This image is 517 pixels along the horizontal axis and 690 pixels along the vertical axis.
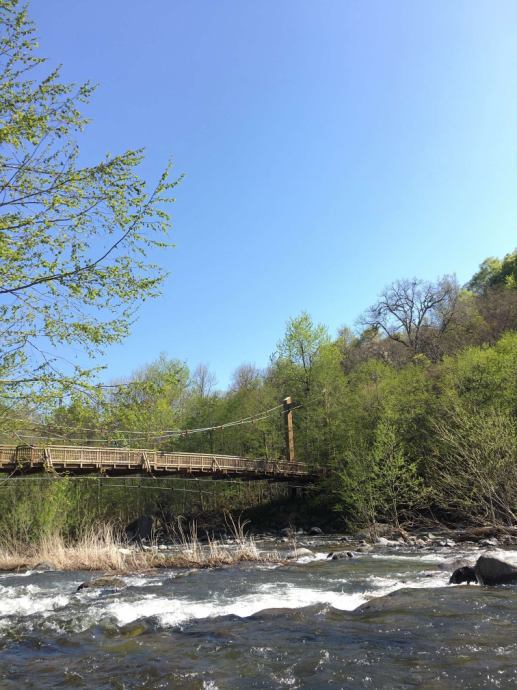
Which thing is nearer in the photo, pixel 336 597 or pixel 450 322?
pixel 336 597

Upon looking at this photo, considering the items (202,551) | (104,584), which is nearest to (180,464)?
(202,551)

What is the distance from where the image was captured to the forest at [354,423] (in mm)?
6473

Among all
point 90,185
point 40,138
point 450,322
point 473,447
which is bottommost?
point 473,447

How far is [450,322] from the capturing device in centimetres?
4062

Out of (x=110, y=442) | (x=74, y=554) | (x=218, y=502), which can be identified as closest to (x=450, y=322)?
(x=218, y=502)

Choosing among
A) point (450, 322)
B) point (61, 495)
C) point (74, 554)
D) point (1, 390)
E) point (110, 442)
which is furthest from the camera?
point (450, 322)

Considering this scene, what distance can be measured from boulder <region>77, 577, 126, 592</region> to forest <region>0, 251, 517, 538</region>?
295cm

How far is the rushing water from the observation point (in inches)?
172

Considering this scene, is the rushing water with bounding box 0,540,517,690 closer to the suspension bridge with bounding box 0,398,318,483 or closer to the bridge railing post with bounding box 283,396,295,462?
the suspension bridge with bounding box 0,398,318,483

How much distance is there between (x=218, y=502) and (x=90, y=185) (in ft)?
98.5

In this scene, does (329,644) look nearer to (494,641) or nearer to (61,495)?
(494,641)

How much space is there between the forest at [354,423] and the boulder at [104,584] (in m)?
2.95

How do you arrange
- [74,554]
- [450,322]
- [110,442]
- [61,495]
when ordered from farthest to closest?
[450,322] < [61,495] < [74,554] < [110,442]

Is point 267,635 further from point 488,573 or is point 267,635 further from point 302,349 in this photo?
point 302,349
